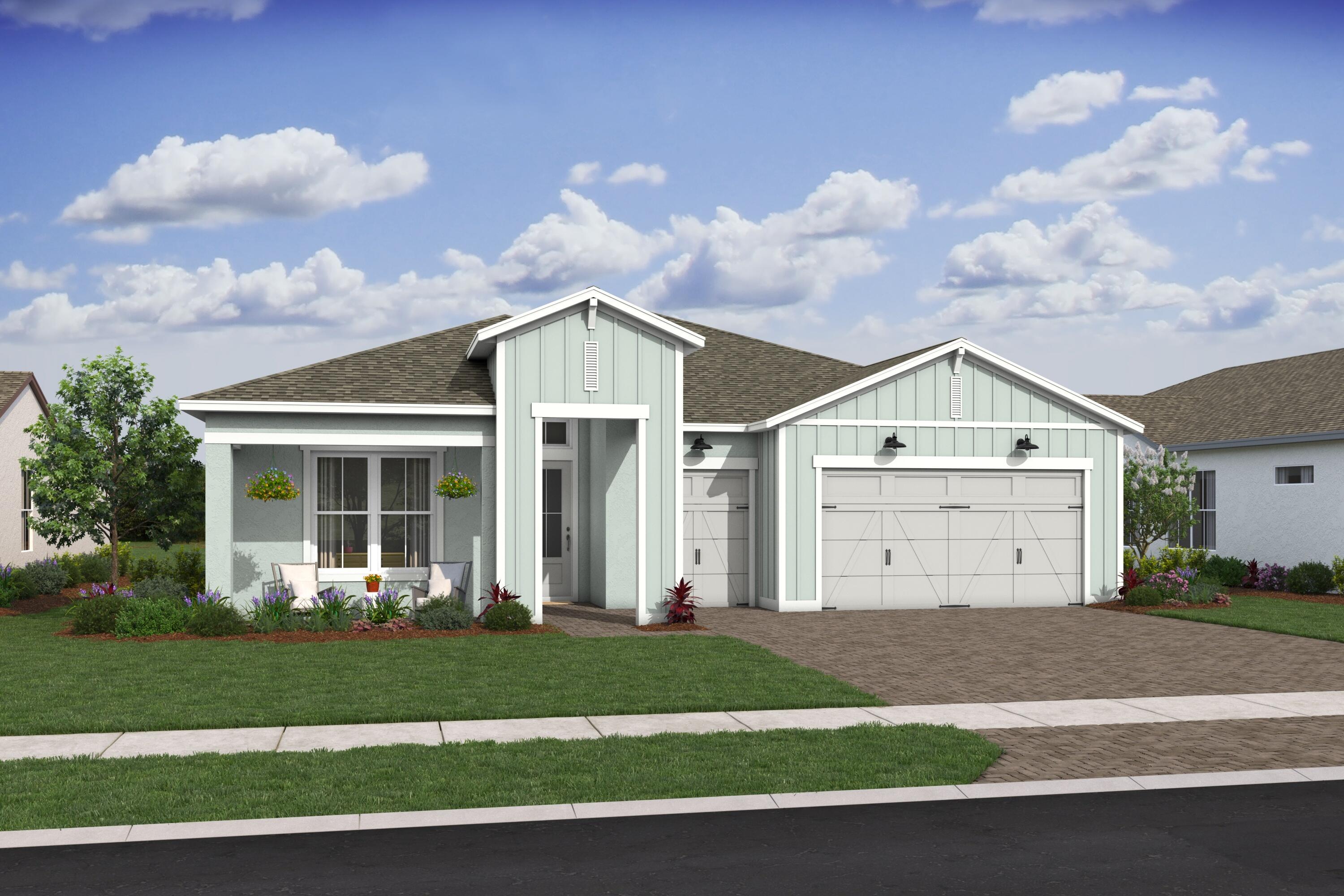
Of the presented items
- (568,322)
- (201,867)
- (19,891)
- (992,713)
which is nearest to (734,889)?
(201,867)

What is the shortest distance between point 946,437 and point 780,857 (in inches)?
611

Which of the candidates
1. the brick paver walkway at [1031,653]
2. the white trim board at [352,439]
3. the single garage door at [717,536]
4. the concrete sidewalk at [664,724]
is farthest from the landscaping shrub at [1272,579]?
the white trim board at [352,439]

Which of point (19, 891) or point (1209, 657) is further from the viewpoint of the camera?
point (1209, 657)

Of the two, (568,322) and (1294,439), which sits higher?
(568,322)

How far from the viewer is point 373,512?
1923cm

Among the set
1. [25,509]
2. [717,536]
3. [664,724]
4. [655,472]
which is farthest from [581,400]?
[25,509]

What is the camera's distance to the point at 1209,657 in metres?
15.1

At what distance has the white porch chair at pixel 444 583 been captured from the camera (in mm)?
18062

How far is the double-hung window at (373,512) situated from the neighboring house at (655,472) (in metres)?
0.03

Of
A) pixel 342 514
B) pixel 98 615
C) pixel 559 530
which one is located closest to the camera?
pixel 98 615

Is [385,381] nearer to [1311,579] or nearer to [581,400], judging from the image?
[581,400]

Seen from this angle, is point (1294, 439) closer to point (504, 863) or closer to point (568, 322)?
point (568, 322)

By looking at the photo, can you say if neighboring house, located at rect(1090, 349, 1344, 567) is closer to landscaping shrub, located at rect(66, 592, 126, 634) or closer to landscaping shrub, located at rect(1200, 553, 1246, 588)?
landscaping shrub, located at rect(1200, 553, 1246, 588)

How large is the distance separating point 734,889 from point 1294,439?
24054 mm
